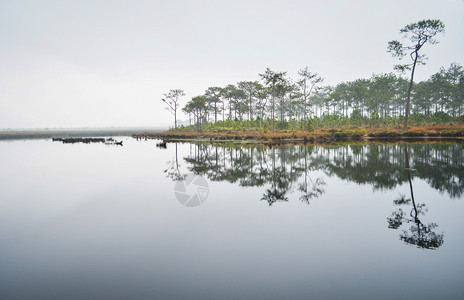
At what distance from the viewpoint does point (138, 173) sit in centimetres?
1499

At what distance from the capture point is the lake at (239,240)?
3859 millimetres

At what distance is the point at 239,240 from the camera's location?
555cm

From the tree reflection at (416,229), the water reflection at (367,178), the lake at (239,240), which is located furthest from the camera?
the water reflection at (367,178)

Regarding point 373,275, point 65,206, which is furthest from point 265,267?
point 65,206

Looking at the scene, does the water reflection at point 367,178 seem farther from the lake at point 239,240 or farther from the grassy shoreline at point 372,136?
the grassy shoreline at point 372,136

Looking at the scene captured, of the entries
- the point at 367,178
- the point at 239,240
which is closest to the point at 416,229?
the point at 239,240

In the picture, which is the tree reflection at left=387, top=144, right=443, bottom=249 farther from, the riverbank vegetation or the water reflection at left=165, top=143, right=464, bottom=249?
the riverbank vegetation

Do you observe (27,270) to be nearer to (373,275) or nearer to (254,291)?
(254,291)

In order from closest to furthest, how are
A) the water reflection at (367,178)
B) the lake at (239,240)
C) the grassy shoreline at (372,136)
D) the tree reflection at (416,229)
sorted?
the lake at (239,240)
the tree reflection at (416,229)
the water reflection at (367,178)
the grassy shoreline at (372,136)

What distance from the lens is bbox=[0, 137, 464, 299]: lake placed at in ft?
12.7

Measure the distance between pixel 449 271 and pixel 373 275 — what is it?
135 cm

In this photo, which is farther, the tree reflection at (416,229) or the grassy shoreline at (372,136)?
the grassy shoreline at (372,136)

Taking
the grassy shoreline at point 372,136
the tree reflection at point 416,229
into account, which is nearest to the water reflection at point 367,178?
the tree reflection at point 416,229

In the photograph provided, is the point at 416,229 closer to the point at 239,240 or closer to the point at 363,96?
the point at 239,240
